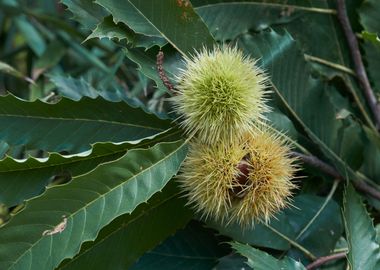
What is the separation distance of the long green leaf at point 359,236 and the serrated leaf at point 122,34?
36 cm

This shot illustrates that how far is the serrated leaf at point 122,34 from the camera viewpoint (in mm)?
885

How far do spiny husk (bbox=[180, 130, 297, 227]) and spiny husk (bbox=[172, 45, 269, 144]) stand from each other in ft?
0.07

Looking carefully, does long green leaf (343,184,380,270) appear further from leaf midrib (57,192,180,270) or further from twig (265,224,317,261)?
leaf midrib (57,192,180,270)

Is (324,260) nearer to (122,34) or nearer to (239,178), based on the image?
(239,178)

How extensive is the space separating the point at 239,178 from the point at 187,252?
0.80 ft

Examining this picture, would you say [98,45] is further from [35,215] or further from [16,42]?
[35,215]

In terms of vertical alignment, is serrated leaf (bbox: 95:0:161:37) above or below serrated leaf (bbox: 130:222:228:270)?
above

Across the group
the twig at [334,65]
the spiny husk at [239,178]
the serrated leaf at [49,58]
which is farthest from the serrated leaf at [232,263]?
the serrated leaf at [49,58]

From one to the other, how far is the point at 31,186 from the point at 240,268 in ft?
1.09

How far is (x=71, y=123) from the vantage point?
3.09 ft

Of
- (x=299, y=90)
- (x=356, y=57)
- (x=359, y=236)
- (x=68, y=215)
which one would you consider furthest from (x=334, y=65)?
(x=68, y=215)

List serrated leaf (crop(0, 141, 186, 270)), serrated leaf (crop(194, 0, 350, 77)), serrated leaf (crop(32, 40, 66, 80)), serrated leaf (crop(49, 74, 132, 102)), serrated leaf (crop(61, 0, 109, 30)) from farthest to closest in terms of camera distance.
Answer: serrated leaf (crop(32, 40, 66, 80)), serrated leaf (crop(49, 74, 132, 102)), serrated leaf (crop(194, 0, 350, 77)), serrated leaf (crop(61, 0, 109, 30)), serrated leaf (crop(0, 141, 186, 270))

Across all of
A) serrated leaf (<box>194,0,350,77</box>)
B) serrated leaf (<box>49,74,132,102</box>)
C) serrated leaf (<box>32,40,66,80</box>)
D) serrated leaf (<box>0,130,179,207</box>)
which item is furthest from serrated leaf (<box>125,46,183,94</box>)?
serrated leaf (<box>32,40,66,80</box>)

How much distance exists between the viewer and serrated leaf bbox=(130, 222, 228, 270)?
3.41 feet
